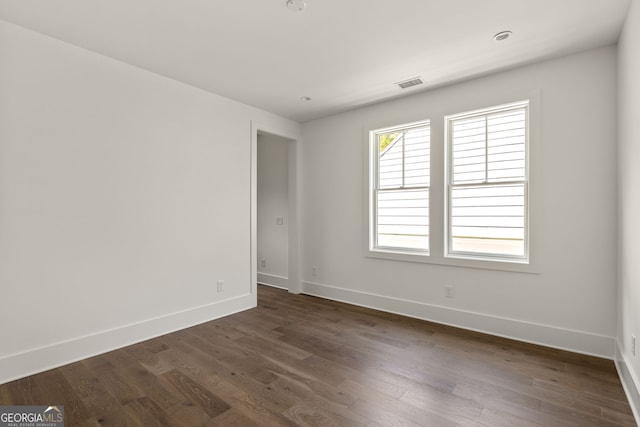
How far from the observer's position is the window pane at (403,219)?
3.88 m

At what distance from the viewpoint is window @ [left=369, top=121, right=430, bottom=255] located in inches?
153

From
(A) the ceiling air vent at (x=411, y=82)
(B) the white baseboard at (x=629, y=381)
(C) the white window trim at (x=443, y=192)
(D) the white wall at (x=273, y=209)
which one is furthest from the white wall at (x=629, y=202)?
(D) the white wall at (x=273, y=209)

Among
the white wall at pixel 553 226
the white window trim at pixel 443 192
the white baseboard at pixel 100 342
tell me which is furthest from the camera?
the white window trim at pixel 443 192

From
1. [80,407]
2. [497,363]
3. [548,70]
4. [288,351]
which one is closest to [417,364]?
[497,363]

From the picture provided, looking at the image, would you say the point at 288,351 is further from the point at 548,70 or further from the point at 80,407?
the point at 548,70

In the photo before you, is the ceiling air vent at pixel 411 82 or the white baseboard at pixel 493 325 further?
the ceiling air vent at pixel 411 82

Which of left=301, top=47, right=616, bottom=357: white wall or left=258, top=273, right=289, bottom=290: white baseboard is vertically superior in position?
left=301, top=47, right=616, bottom=357: white wall

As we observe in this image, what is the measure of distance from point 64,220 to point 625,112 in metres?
4.54

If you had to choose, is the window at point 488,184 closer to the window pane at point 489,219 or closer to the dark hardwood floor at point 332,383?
the window pane at point 489,219

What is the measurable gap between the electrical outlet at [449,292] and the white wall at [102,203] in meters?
2.61

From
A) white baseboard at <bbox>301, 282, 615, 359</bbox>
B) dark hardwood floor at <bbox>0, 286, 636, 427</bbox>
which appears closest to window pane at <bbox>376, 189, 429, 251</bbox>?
white baseboard at <bbox>301, 282, 615, 359</bbox>

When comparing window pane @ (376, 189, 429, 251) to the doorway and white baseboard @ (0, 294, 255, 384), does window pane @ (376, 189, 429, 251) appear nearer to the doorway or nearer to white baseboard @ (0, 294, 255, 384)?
the doorway

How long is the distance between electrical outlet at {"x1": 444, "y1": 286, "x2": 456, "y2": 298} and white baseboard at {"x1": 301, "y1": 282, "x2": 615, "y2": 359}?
145 millimetres

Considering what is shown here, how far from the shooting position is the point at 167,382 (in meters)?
2.37
